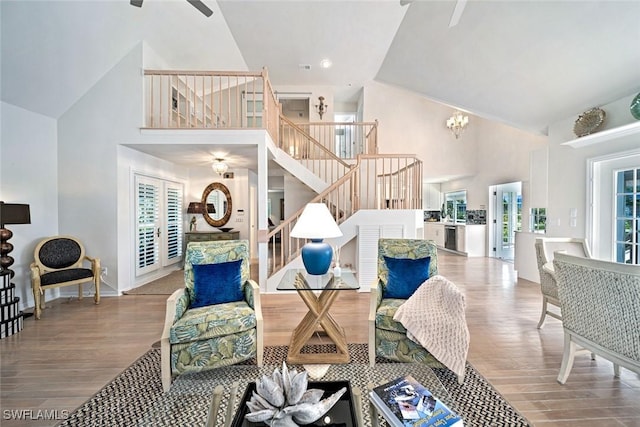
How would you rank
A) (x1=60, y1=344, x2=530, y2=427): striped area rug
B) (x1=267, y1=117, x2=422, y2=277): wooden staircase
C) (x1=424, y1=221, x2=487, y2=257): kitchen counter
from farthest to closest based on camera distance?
1. (x1=424, y1=221, x2=487, y2=257): kitchen counter
2. (x1=267, y1=117, x2=422, y2=277): wooden staircase
3. (x1=60, y1=344, x2=530, y2=427): striped area rug

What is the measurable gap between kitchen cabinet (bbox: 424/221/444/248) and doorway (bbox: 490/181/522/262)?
1528 millimetres

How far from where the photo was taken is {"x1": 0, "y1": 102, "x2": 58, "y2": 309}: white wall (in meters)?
3.52

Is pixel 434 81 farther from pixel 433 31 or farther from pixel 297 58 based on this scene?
pixel 297 58

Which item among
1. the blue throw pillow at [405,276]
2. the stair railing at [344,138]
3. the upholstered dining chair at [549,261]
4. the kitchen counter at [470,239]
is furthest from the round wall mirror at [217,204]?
the upholstered dining chair at [549,261]

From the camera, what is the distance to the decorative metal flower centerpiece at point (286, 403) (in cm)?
113

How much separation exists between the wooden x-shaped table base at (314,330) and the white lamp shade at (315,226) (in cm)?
52

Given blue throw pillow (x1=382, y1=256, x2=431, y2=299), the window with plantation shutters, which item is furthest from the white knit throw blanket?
the window with plantation shutters

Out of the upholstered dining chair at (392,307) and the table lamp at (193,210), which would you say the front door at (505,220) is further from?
the table lamp at (193,210)

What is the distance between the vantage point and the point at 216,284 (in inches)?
97.6

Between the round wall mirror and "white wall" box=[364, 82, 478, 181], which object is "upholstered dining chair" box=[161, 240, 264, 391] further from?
"white wall" box=[364, 82, 478, 181]

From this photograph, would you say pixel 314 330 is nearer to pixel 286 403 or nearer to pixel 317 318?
pixel 317 318

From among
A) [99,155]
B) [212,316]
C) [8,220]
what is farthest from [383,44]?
[8,220]

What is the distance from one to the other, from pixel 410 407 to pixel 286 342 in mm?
1741

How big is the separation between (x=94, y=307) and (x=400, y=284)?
160 inches
